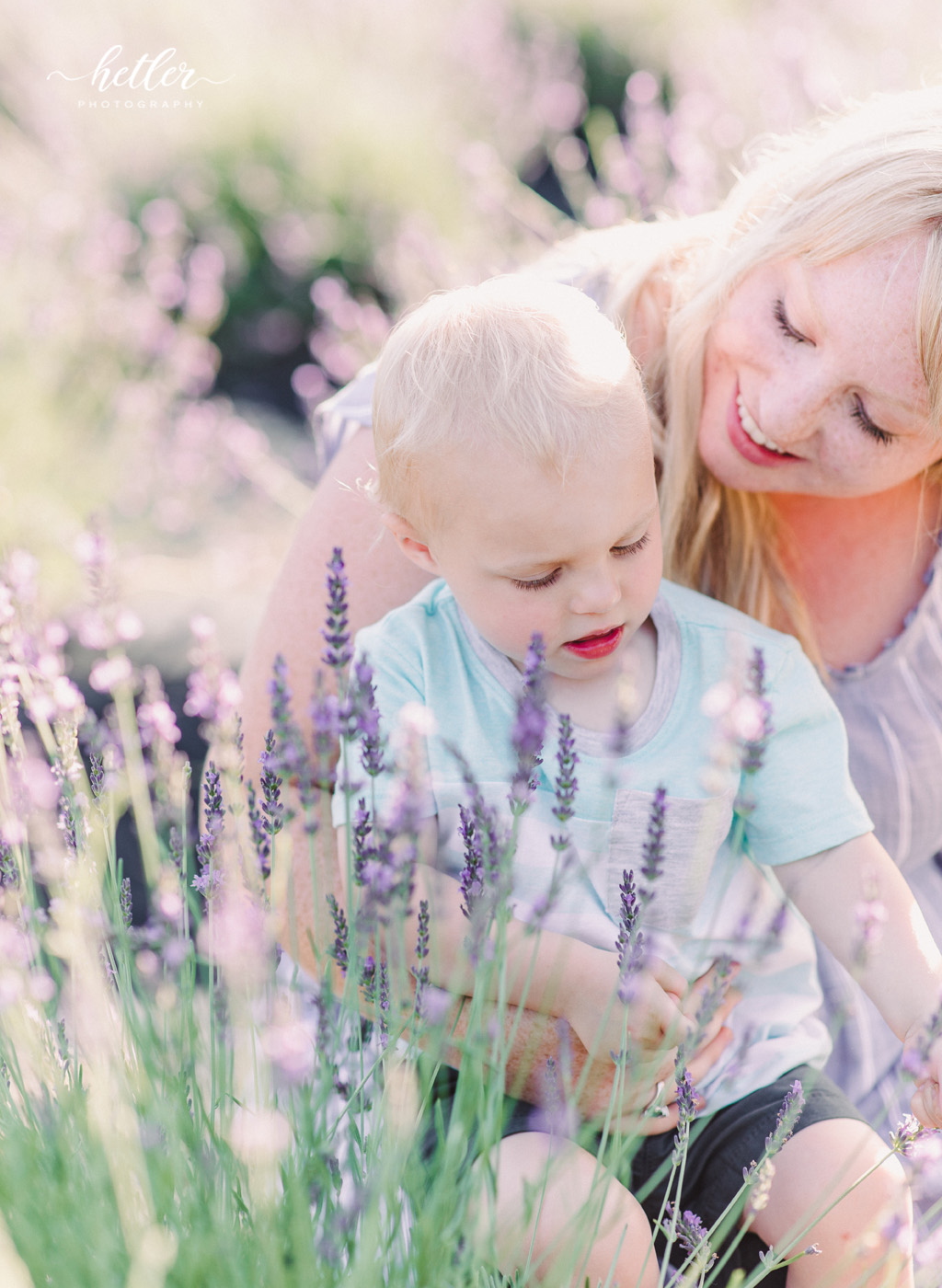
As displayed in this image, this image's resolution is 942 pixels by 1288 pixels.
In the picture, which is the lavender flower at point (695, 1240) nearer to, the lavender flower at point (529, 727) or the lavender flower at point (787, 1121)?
the lavender flower at point (787, 1121)

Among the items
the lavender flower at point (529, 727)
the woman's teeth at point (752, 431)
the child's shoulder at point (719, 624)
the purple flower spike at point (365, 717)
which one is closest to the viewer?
the lavender flower at point (529, 727)

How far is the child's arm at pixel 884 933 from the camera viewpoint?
1.21 metres

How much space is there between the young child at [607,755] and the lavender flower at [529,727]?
0.21 m

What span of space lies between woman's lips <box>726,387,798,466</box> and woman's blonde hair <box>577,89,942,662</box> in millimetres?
80

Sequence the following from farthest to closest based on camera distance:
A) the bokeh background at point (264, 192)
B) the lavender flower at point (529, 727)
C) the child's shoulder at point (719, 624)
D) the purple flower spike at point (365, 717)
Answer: the bokeh background at point (264, 192) → the child's shoulder at point (719, 624) → the purple flower spike at point (365, 717) → the lavender flower at point (529, 727)

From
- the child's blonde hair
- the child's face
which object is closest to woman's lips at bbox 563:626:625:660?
the child's face

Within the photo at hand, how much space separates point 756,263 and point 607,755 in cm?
72

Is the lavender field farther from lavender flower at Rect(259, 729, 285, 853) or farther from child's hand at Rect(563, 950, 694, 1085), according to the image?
child's hand at Rect(563, 950, 694, 1085)

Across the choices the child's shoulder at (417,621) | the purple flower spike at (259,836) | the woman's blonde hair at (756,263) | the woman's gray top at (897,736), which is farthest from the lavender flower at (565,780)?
the woman's gray top at (897,736)

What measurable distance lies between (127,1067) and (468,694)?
59cm

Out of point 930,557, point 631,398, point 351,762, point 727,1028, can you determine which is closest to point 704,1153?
point 727,1028

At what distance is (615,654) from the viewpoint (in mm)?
1418

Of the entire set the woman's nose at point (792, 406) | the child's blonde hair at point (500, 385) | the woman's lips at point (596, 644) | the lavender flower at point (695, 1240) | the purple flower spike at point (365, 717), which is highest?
the child's blonde hair at point (500, 385)

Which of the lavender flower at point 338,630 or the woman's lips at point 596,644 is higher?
the lavender flower at point 338,630
